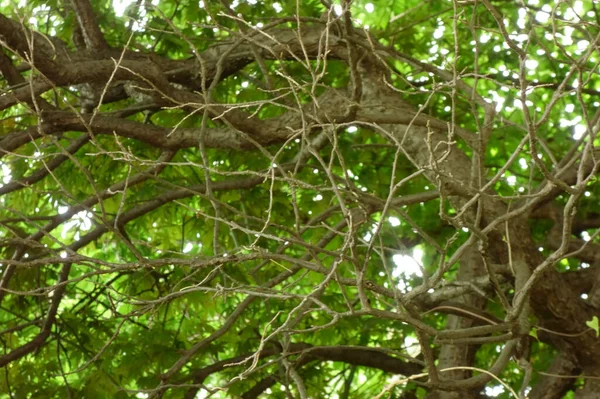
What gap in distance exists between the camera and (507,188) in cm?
537

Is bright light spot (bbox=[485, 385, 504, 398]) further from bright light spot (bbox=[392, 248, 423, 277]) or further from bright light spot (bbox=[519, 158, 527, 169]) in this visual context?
bright light spot (bbox=[519, 158, 527, 169])

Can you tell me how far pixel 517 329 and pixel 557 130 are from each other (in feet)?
9.54

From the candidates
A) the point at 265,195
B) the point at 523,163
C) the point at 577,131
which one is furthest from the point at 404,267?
the point at 523,163

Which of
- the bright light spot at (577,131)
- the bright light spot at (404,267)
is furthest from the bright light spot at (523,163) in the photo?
the bright light spot at (404,267)

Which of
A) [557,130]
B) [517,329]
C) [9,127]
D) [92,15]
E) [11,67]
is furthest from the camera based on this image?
[557,130]

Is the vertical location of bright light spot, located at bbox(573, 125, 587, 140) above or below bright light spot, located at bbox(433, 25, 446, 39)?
below

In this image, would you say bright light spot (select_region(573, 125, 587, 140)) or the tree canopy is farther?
bright light spot (select_region(573, 125, 587, 140))

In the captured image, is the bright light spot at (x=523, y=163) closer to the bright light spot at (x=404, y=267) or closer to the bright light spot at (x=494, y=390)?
the bright light spot at (x=404, y=267)

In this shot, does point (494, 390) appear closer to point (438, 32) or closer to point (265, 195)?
point (265, 195)

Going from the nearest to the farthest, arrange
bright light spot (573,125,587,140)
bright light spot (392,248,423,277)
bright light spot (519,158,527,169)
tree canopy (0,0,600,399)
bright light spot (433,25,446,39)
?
tree canopy (0,0,600,399), bright light spot (392,248,423,277), bright light spot (573,125,587,140), bright light spot (519,158,527,169), bright light spot (433,25,446,39)

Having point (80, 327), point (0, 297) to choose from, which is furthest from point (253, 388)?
point (0, 297)

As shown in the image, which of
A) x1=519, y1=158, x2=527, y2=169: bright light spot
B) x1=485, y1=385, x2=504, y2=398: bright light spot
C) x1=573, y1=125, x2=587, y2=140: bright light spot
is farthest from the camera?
x1=519, y1=158, x2=527, y2=169: bright light spot

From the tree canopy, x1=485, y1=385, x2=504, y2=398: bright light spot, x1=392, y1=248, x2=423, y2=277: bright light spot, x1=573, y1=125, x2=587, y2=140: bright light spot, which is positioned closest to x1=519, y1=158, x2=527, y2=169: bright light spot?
the tree canopy

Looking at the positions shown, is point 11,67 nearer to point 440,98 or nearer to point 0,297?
point 0,297
